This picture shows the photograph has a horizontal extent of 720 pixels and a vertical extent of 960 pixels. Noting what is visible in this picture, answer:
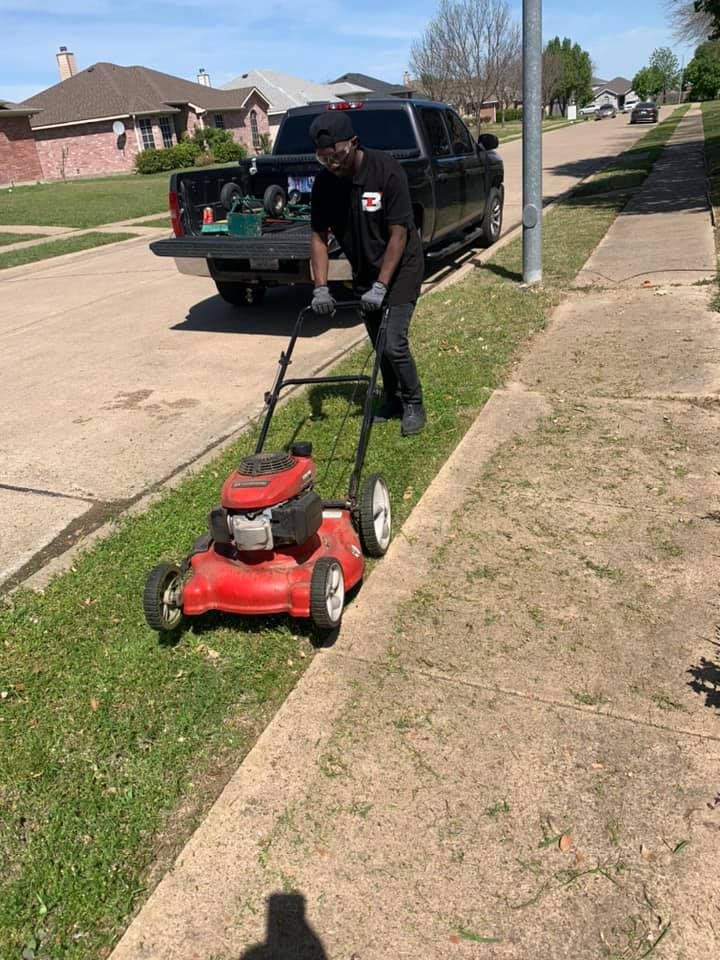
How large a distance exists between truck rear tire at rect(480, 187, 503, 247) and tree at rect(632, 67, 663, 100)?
119m

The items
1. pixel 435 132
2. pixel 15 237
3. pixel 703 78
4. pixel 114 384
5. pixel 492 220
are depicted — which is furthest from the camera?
pixel 703 78

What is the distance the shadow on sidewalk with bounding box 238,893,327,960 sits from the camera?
6.64ft

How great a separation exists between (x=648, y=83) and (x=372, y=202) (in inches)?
5100

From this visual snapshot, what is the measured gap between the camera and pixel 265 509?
9.79 feet

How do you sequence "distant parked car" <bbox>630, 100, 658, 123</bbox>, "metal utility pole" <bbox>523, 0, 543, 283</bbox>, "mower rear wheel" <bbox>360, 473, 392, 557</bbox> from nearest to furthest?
"mower rear wheel" <bbox>360, 473, 392, 557</bbox> < "metal utility pole" <bbox>523, 0, 543, 283</bbox> < "distant parked car" <bbox>630, 100, 658, 123</bbox>

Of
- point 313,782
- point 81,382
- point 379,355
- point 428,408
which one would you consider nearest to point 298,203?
point 81,382

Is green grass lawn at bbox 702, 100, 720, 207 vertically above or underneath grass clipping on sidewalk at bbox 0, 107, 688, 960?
above

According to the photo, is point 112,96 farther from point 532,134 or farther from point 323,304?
point 323,304

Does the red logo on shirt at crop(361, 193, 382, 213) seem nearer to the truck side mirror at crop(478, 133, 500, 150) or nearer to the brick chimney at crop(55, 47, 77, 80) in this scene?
the truck side mirror at crop(478, 133, 500, 150)

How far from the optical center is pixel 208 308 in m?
9.05

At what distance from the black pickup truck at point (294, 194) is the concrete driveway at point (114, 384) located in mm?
671

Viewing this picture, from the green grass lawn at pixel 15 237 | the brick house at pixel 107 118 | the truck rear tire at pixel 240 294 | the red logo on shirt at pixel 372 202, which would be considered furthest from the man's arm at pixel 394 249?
the brick house at pixel 107 118

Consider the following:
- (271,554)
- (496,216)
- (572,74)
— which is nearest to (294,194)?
(496,216)

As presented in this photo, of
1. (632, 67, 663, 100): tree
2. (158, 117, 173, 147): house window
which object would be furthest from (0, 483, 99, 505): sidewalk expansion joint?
(632, 67, 663, 100): tree
